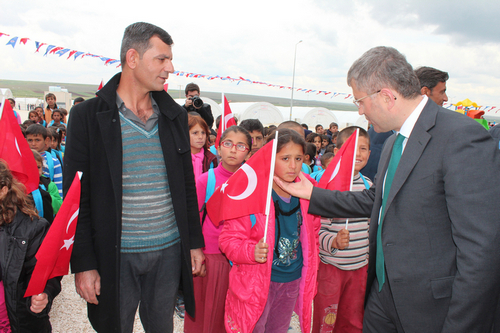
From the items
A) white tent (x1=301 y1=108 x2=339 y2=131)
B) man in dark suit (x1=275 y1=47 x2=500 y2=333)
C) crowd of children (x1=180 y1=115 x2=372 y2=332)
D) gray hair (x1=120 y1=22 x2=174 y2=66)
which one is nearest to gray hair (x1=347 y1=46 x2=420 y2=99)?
man in dark suit (x1=275 y1=47 x2=500 y2=333)

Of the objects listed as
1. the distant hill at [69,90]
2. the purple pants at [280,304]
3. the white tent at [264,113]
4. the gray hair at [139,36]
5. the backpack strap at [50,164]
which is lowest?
the purple pants at [280,304]

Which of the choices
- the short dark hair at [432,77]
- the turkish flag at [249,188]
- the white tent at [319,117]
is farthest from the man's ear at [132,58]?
the white tent at [319,117]

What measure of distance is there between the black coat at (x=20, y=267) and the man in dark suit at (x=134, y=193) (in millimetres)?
447

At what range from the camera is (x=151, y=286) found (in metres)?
1.95

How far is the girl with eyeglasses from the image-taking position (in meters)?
2.70

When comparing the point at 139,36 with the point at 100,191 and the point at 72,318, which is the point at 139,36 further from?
the point at 72,318

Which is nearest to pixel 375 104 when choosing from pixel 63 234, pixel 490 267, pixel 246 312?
pixel 490 267

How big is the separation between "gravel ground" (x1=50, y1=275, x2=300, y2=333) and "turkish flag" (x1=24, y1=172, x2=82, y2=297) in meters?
1.66

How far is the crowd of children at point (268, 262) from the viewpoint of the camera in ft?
6.59

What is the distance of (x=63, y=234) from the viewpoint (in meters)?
1.66

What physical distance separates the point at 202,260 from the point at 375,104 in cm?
144

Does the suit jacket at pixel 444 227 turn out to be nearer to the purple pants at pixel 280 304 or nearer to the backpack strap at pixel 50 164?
the purple pants at pixel 280 304

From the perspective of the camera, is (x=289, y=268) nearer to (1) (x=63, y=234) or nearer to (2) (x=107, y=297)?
(2) (x=107, y=297)

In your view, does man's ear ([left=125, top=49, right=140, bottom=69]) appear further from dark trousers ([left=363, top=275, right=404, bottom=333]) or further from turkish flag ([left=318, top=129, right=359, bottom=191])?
dark trousers ([left=363, top=275, right=404, bottom=333])
